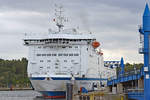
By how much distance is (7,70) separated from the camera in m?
198

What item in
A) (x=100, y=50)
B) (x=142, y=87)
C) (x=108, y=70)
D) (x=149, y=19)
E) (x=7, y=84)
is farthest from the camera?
(x=7, y=84)

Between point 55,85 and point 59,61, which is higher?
point 59,61

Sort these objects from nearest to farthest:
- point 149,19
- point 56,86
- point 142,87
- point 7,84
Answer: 1. point 149,19
2. point 142,87
3. point 56,86
4. point 7,84

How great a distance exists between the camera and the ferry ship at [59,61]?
65625 mm

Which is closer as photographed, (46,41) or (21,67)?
(46,41)

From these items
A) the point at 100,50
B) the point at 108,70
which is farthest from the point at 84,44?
the point at 108,70

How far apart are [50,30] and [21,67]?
130 metres

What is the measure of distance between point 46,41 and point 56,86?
6937mm

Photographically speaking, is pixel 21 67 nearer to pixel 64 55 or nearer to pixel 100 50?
pixel 100 50

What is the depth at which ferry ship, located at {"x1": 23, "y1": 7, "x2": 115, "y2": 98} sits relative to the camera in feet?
215

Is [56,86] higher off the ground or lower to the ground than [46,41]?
lower

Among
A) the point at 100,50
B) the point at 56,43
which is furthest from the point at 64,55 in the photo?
the point at 100,50

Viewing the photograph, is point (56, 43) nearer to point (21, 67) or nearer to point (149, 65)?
point (149, 65)

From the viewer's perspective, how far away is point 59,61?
67125mm
